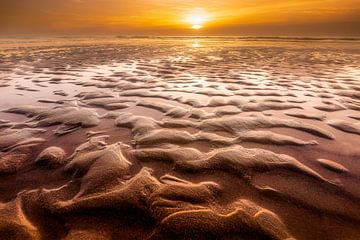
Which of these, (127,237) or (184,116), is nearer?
(127,237)

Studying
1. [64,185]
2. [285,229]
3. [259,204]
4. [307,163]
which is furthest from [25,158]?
[307,163]

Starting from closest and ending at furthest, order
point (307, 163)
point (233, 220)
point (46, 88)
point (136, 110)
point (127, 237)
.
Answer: point (127, 237)
point (233, 220)
point (307, 163)
point (136, 110)
point (46, 88)

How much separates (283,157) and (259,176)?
512 mm

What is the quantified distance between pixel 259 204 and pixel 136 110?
9.60 ft

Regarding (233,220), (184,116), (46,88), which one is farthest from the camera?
(46,88)

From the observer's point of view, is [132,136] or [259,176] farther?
[132,136]

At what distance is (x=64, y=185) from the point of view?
2.27m

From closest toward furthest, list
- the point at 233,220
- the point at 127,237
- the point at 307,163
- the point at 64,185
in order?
1. the point at 127,237
2. the point at 233,220
3. the point at 64,185
4. the point at 307,163

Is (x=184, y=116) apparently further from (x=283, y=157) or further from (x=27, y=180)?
(x=27, y=180)

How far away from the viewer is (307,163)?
8.70 ft

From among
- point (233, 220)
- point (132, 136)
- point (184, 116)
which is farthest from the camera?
point (184, 116)

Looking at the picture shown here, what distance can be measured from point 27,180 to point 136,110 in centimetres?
234

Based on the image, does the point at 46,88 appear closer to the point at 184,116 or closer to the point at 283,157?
the point at 184,116

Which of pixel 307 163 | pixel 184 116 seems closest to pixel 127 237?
pixel 307 163
